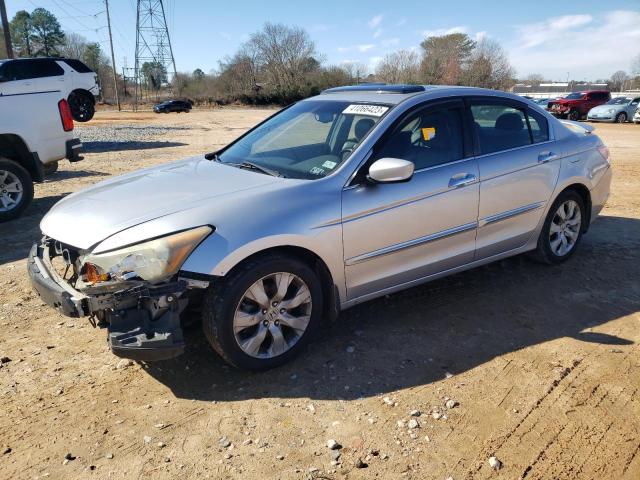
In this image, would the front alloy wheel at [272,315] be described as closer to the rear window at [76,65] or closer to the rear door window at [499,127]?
the rear door window at [499,127]

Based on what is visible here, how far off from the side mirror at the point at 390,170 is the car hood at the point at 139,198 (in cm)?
62

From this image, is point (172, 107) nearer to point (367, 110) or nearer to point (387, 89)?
point (387, 89)

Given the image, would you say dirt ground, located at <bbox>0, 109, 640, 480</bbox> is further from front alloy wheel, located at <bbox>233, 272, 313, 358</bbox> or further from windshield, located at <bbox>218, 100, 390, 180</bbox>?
windshield, located at <bbox>218, 100, 390, 180</bbox>

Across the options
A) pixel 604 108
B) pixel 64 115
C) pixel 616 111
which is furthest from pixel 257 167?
pixel 604 108

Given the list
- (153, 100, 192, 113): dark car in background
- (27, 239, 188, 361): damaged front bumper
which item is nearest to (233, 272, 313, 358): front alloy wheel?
(27, 239, 188, 361): damaged front bumper

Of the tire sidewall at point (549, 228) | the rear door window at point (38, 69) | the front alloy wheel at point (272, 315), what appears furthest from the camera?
the rear door window at point (38, 69)

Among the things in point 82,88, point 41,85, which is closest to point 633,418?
point 41,85

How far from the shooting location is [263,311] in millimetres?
3230

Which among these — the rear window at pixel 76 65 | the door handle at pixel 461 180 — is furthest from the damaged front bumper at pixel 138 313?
the rear window at pixel 76 65

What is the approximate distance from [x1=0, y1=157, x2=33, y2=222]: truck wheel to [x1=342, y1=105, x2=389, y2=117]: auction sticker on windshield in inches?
202

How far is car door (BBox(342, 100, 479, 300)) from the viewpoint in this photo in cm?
353

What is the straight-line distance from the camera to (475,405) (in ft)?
9.91

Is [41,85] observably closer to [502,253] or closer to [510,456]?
A: [502,253]

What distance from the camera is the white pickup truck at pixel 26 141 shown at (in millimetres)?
6965
